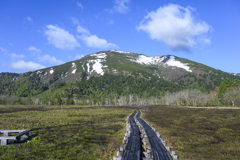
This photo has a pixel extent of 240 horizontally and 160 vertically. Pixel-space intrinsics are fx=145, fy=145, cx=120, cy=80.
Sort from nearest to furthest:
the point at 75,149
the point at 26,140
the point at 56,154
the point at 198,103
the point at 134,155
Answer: the point at 134,155
the point at 56,154
the point at 75,149
the point at 26,140
the point at 198,103

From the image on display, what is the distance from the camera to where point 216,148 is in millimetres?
18562

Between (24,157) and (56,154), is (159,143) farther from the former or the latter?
(24,157)

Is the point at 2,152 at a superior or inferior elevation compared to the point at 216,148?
superior

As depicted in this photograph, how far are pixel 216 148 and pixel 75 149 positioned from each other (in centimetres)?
1795

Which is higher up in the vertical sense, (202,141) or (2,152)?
(2,152)

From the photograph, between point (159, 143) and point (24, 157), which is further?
point (159, 143)

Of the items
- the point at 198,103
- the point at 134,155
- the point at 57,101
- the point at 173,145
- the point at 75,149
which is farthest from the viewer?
the point at 57,101

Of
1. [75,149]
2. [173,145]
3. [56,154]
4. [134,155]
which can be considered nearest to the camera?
[134,155]

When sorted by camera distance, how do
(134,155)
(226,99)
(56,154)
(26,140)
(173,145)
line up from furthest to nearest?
(226,99), (26,140), (173,145), (56,154), (134,155)

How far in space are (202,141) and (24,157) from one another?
23451 mm

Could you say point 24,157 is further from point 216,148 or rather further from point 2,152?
point 216,148

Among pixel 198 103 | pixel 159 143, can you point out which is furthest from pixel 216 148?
pixel 198 103

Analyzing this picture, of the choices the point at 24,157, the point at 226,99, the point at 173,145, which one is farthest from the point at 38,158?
the point at 226,99

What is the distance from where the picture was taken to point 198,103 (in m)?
141
